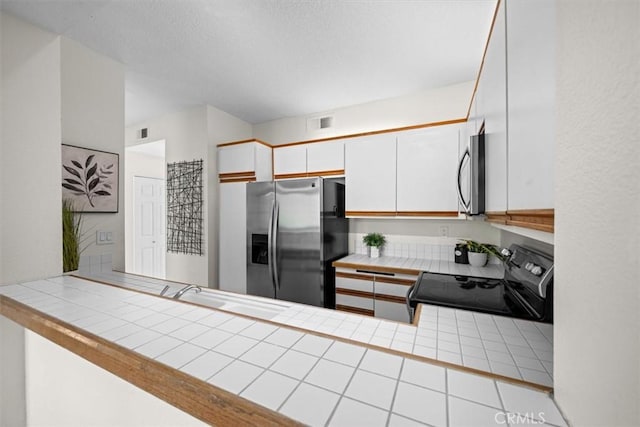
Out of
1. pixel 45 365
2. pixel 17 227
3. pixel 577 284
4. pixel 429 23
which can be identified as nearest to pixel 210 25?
pixel 429 23

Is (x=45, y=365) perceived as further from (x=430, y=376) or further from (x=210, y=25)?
(x=210, y=25)

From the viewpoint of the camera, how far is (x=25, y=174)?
1.33 metres

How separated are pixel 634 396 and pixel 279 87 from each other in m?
2.96

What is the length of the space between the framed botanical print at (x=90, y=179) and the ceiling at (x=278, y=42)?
0.87m

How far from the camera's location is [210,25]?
1.79 metres

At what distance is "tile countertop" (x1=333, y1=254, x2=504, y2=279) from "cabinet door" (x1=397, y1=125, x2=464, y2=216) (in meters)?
0.51

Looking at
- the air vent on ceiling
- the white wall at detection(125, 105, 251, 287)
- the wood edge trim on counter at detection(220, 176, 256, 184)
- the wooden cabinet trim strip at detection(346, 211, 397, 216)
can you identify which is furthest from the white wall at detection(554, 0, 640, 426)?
the white wall at detection(125, 105, 251, 287)

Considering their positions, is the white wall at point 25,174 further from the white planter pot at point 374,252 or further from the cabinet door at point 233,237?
the white planter pot at point 374,252

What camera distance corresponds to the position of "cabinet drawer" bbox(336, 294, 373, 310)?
93.0 inches

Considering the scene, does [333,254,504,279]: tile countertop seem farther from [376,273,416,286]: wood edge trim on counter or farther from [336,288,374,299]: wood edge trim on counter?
[336,288,374,299]: wood edge trim on counter

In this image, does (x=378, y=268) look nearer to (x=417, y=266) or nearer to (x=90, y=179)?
(x=417, y=266)

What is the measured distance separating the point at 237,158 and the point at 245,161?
0.14 metres

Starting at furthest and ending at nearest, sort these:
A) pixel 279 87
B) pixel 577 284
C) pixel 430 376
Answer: pixel 279 87 → pixel 430 376 → pixel 577 284

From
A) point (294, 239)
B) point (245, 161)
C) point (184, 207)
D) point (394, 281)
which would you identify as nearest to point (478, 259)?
point (394, 281)
